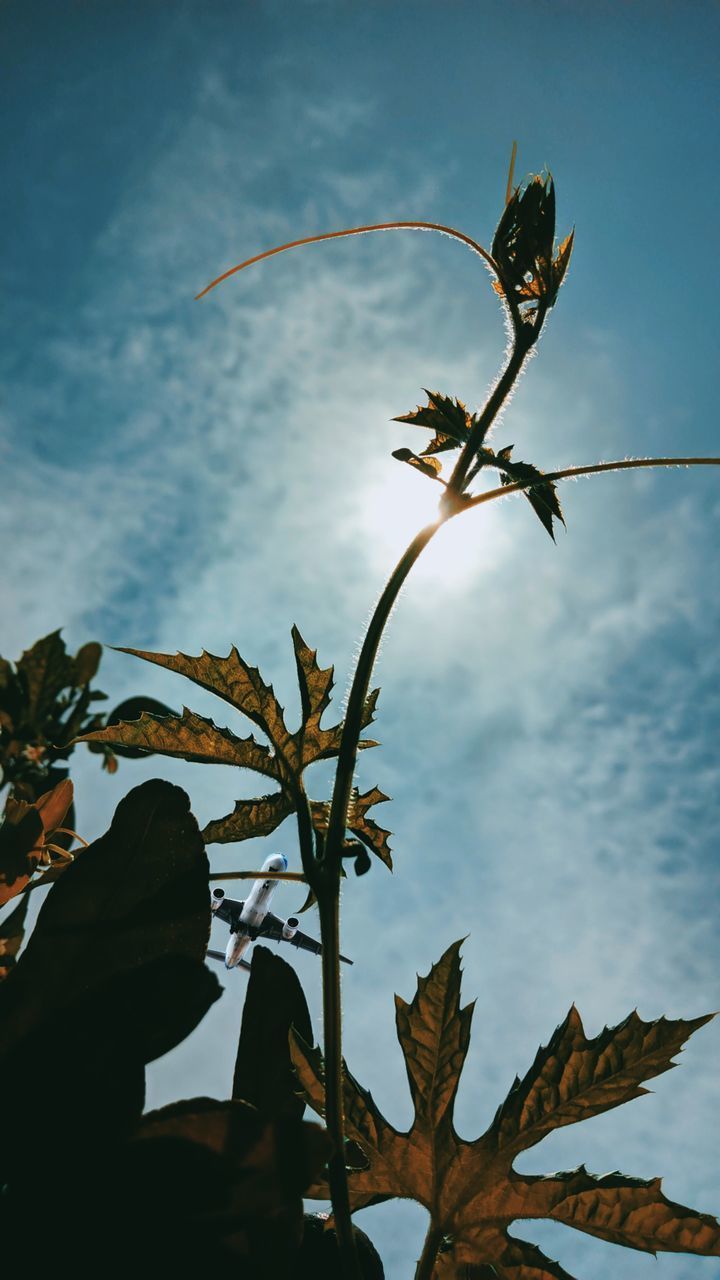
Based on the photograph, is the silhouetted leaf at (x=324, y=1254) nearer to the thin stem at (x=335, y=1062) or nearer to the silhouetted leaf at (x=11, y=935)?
the thin stem at (x=335, y=1062)

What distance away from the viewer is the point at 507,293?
0.96 m

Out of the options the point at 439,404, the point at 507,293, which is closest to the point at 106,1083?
the point at 439,404

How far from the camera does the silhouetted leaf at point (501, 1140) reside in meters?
0.93

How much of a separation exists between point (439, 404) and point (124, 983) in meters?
0.73

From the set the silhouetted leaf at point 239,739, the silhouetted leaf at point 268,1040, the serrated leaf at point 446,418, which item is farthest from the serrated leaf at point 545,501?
the silhouetted leaf at point 268,1040

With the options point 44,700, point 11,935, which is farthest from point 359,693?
point 44,700

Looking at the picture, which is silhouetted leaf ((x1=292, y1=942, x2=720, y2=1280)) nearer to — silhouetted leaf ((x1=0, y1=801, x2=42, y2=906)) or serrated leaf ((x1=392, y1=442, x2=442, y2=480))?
silhouetted leaf ((x1=0, y1=801, x2=42, y2=906))

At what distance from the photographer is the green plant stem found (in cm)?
89

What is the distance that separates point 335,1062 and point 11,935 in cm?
64

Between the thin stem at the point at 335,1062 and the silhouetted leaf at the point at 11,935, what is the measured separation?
54 centimetres

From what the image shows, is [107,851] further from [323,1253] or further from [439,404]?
[439,404]

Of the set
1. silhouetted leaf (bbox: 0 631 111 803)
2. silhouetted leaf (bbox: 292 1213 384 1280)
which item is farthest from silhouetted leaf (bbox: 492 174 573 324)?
silhouetted leaf (bbox: 0 631 111 803)

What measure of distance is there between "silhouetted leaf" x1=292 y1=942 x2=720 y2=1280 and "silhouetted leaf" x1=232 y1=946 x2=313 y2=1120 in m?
0.10

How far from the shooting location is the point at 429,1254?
939 millimetres
